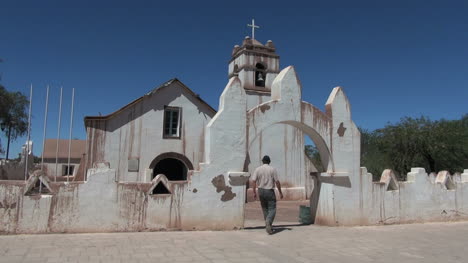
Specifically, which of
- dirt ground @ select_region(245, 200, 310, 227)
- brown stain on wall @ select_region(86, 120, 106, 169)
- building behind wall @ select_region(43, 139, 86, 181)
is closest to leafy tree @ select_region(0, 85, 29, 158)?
building behind wall @ select_region(43, 139, 86, 181)

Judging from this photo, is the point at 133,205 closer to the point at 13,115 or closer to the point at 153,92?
the point at 153,92

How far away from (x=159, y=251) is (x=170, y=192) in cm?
205

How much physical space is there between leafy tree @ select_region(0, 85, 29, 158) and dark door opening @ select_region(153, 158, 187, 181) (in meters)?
15.1

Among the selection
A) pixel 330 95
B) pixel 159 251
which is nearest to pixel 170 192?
pixel 159 251

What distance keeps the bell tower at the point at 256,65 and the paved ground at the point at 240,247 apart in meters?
13.4

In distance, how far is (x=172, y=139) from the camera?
17.6 metres

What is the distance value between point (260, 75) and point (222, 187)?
14004 millimetres

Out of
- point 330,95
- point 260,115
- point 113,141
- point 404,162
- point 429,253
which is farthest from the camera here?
point 404,162

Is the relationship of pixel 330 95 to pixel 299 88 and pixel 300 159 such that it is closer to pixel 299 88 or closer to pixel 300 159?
pixel 299 88

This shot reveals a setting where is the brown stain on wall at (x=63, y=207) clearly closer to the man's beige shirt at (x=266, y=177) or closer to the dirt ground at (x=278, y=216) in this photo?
the man's beige shirt at (x=266, y=177)

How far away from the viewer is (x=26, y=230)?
699 cm

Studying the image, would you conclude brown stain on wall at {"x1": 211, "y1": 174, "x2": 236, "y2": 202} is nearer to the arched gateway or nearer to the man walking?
the arched gateway

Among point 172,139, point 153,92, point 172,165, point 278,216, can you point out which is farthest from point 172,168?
point 278,216

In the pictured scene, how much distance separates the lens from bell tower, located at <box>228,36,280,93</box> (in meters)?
21.0
